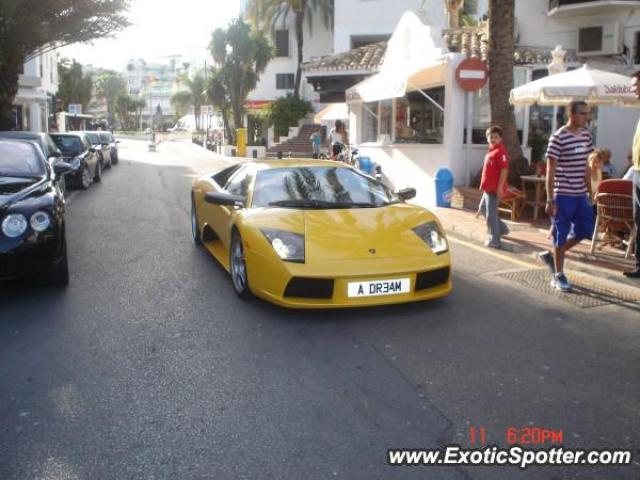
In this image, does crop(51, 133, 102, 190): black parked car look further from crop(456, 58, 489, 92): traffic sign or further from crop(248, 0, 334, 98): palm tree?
crop(248, 0, 334, 98): palm tree

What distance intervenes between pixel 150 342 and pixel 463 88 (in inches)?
391

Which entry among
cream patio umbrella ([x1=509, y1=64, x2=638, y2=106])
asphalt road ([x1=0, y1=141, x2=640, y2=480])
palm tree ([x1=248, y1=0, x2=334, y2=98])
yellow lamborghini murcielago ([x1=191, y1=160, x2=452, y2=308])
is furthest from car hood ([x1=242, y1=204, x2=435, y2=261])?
palm tree ([x1=248, y1=0, x2=334, y2=98])

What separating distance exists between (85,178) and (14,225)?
11958mm

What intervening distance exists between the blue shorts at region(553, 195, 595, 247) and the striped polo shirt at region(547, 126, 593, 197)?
78 millimetres

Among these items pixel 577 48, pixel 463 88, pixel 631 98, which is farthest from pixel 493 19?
pixel 577 48

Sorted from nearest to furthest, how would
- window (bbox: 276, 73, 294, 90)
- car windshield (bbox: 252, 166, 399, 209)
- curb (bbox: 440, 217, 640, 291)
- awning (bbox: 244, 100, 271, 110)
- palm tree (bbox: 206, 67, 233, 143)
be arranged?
car windshield (bbox: 252, 166, 399, 209) < curb (bbox: 440, 217, 640, 291) < palm tree (bbox: 206, 67, 233, 143) < window (bbox: 276, 73, 294, 90) < awning (bbox: 244, 100, 271, 110)

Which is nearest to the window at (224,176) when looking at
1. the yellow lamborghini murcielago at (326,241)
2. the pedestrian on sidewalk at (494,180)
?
the yellow lamborghini murcielago at (326,241)

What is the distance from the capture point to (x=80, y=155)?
1680 cm

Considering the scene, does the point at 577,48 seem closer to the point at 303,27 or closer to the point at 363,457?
the point at 363,457

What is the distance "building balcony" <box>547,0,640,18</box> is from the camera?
50.2ft

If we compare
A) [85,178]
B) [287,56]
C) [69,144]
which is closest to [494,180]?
[85,178]

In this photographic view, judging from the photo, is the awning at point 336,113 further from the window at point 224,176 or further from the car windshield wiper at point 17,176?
the car windshield wiper at point 17,176

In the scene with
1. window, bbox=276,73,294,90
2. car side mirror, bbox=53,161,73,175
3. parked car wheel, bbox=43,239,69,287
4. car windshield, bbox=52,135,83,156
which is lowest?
parked car wheel, bbox=43,239,69,287
